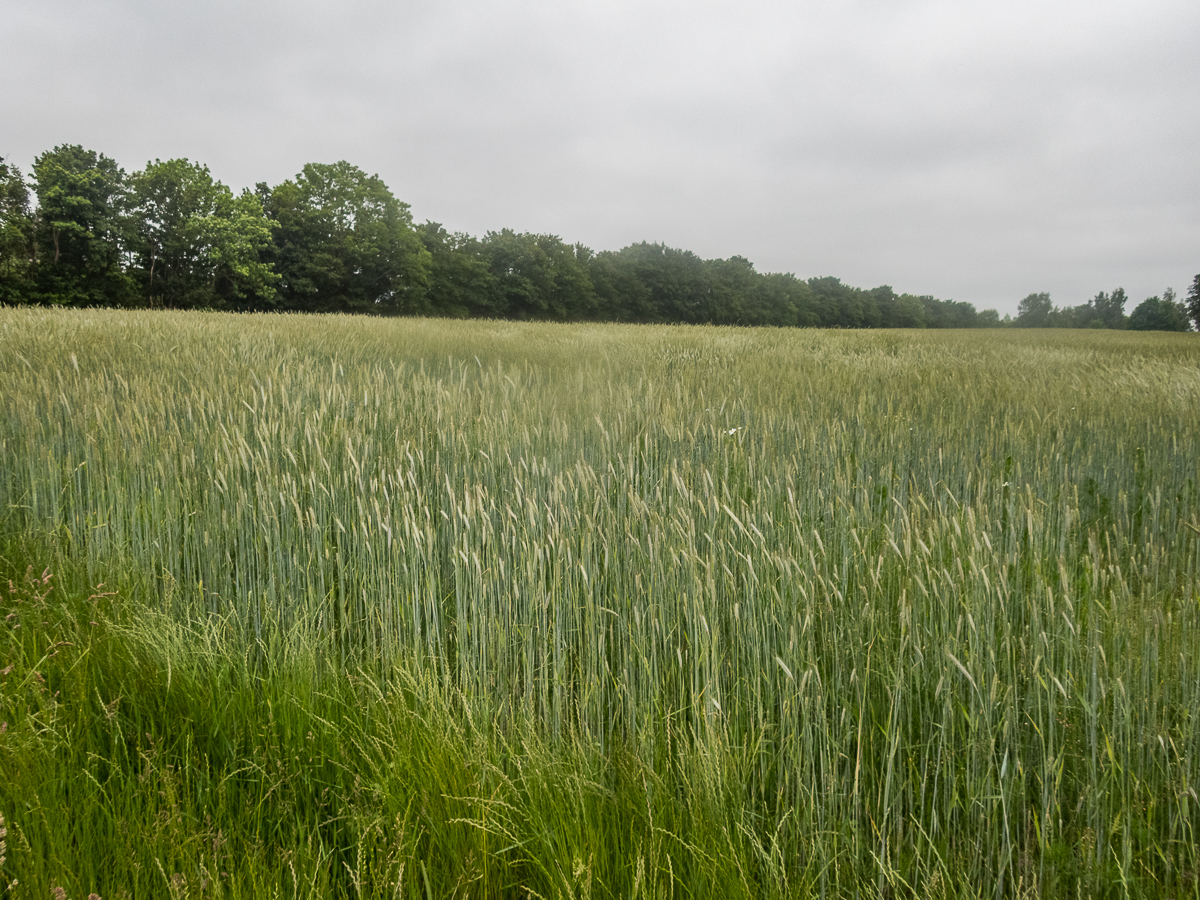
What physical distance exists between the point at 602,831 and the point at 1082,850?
0.84 m

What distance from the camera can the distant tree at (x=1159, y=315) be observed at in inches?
2643

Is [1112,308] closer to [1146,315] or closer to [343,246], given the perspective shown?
[1146,315]

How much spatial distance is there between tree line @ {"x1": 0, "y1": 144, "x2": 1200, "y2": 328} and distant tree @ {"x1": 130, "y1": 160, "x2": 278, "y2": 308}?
0.28 ft

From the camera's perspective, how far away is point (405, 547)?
1926mm

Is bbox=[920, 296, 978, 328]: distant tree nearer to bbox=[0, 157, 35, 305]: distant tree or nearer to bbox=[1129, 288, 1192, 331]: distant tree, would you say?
bbox=[1129, 288, 1192, 331]: distant tree

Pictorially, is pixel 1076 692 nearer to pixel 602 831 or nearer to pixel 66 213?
pixel 602 831

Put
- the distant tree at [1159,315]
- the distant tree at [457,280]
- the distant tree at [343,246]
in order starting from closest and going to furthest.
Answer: the distant tree at [343,246] → the distant tree at [457,280] → the distant tree at [1159,315]

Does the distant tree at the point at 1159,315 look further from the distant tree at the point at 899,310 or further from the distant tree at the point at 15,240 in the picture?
the distant tree at the point at 15,240

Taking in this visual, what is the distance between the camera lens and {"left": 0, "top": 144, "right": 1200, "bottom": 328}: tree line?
34062 mm

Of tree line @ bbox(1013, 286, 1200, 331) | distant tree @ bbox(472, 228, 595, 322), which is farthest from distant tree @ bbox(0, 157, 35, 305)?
tree line @ bbox(1013, 286, 1200, 331)

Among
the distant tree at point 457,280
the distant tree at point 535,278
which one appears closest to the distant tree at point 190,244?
the distant tree at point 457,280

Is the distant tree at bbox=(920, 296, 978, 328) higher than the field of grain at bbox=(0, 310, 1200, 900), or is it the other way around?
the distant tree at bbox=(920, 296, 978, 328)

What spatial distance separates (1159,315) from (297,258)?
89.6m

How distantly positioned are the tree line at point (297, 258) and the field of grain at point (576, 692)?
38.8 meters
